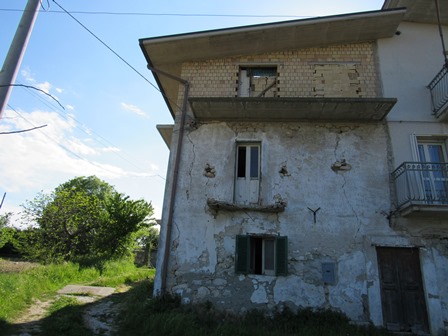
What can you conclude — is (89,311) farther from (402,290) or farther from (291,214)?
(402,290)

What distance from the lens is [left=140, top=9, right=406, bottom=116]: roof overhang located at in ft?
30.9

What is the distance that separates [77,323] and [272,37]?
31.9 ft

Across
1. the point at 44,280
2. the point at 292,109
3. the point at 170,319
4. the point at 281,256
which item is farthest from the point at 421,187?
the point at 44,280

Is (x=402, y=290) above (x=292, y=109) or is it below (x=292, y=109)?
below

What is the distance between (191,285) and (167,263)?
893 mm

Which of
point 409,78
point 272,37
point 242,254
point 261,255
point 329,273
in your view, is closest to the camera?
point 329,273

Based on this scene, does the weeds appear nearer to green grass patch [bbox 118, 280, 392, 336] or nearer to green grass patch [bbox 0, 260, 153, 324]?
green grass patch [bbox 118, 280, 392, 336]

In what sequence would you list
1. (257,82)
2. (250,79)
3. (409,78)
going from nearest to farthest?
(409,78)
(257,82)
(250,79)

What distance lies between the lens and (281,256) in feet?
25.8

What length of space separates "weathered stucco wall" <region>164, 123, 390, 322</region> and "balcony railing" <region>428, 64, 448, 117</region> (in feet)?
5.51

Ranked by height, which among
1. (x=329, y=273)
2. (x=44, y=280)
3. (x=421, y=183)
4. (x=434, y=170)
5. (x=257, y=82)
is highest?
(x=257, y=82)

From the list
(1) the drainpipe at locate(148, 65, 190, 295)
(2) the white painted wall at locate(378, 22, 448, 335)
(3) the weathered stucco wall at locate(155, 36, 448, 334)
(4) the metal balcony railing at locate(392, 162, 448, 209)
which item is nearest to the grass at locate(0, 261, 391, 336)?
(3) the weathered stucco wall at locate(155, 36, 448, 334)

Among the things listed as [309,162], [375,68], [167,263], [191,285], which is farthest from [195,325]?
[375,68]

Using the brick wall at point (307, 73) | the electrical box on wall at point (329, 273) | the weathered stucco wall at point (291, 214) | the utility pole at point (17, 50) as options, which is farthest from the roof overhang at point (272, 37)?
the electrical box on wall at point (329, 273)
